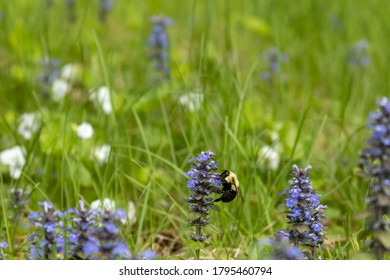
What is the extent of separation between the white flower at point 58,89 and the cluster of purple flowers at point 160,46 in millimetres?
594

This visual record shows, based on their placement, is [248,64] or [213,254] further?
[248,64]

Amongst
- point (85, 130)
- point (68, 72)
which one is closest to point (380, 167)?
point (85, 130)

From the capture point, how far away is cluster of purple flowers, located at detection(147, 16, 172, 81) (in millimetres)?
4836

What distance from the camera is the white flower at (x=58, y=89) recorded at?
4.66 m

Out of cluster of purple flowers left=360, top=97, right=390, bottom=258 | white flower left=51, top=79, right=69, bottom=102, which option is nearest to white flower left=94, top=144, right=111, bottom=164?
white flower left=51, top=79, right=69, bottom=102

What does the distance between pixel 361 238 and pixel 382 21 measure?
3.17 metres

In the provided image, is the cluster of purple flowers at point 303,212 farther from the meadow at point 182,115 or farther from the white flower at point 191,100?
the white flower at point 191,100

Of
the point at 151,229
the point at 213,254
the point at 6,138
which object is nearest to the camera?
the point at 213,254

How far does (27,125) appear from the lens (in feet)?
13.2

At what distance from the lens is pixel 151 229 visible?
3275 millimetres

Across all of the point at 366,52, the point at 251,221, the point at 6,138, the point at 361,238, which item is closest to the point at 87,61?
the point at 6,138

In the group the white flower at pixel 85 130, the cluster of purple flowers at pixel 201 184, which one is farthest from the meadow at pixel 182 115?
the cluster of purple flowers at pixel 201 184

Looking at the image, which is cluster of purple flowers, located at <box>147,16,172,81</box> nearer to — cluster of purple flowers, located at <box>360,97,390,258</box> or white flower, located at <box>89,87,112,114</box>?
white flower, located at <box>89,87,112,114</box>

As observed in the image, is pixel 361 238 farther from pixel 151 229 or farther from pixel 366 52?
pixel 366 52
